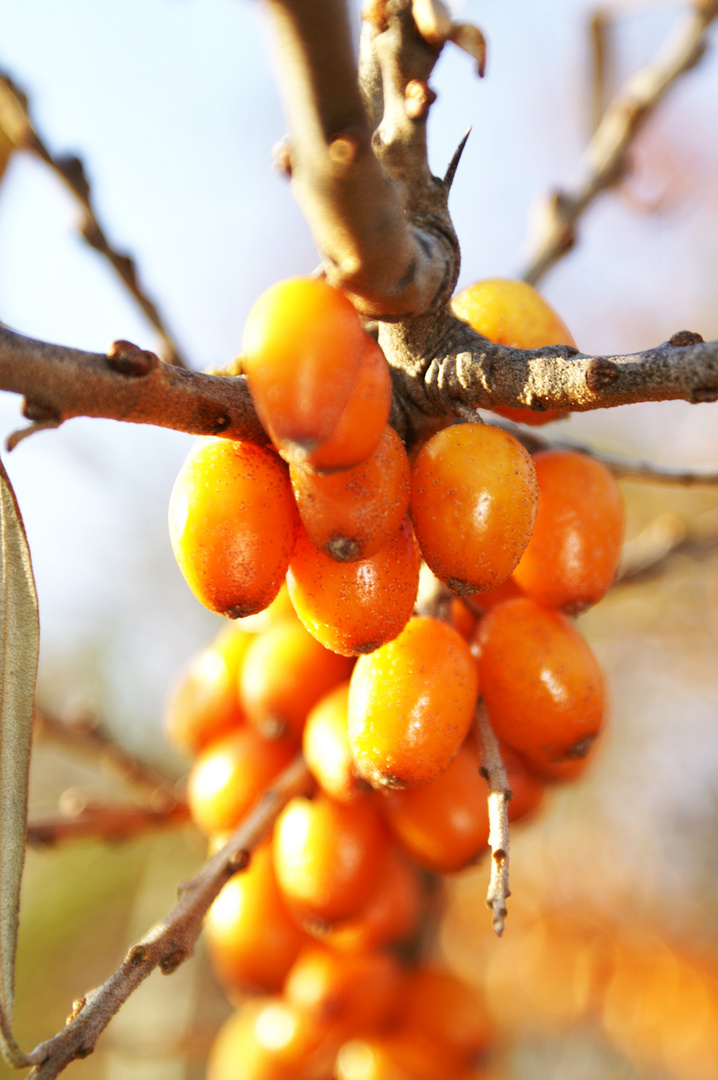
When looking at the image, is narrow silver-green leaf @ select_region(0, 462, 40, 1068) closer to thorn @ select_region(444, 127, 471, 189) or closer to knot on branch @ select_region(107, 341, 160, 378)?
knot on branch @ select_region(107, 341, 160, 378)

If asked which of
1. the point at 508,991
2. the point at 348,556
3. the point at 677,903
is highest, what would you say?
the point at 348,556

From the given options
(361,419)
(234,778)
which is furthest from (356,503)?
(234,778)

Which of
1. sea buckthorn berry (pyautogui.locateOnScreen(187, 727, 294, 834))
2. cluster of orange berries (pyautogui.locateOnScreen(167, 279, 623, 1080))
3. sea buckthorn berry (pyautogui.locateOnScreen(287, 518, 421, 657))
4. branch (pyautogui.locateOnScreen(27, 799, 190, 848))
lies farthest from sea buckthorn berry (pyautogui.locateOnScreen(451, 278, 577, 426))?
branch (pyautogui.locateOnScreen(27, 799, 190, 848))

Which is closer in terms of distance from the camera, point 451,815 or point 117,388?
point 117,388

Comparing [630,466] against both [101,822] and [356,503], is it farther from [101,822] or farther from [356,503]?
[101,822]

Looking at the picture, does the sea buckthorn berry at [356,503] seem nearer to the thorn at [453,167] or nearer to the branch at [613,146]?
the thorn at [453,167]

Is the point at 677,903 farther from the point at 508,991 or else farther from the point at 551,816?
the point at 508,991

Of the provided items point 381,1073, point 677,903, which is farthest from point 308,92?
point 677,903
